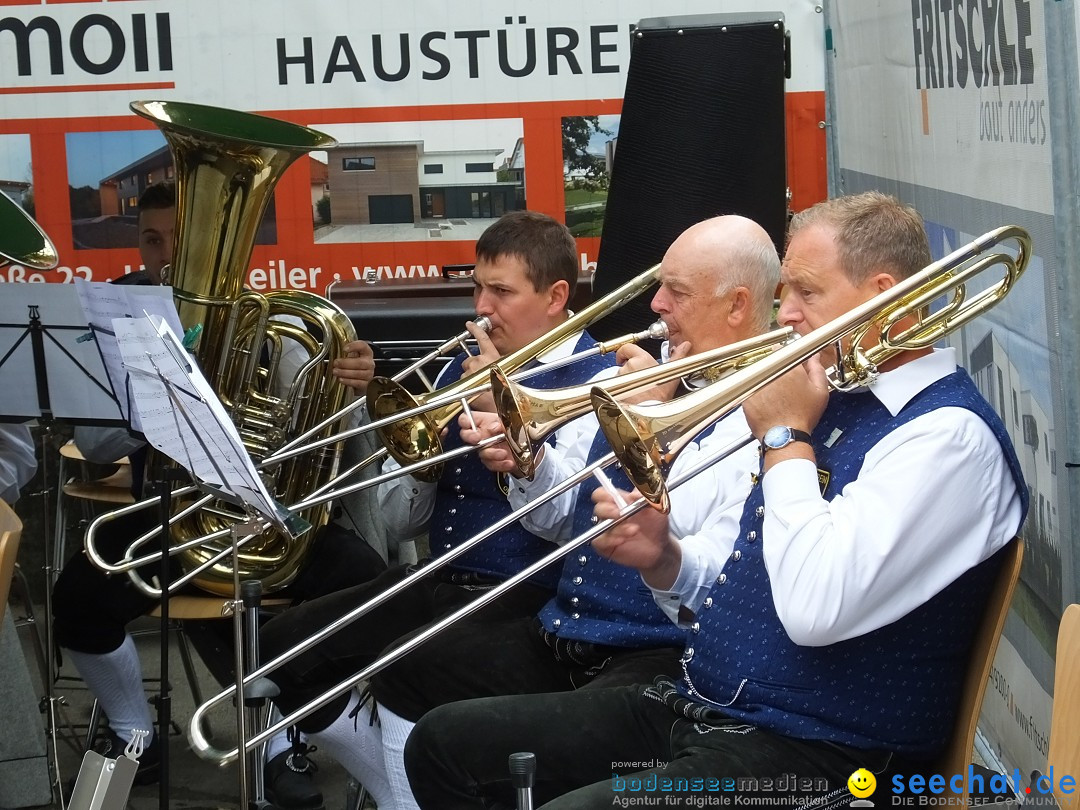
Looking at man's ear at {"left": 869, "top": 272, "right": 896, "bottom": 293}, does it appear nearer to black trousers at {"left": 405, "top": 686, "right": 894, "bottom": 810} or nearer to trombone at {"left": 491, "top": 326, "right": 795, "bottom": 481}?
trombone at {"left": 491, "top": 326, "right": 795, "bottom": 481}

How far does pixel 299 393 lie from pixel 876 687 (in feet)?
6.60

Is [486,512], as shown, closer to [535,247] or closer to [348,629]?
[348,629]

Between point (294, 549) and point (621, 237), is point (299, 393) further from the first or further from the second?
point (621, 237)

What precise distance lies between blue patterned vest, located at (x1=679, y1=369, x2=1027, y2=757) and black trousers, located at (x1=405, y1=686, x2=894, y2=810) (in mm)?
36

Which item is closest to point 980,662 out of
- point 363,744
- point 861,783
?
point 861,783

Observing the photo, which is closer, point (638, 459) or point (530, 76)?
point (638, 459)

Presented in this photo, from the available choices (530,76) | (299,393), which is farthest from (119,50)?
(299,393)

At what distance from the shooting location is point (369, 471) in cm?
393

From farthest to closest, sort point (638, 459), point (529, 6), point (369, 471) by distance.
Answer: point (529, 6), point (369, 471), point (638, 459)

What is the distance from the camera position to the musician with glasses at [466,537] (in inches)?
120

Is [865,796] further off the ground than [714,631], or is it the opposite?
[714,631]

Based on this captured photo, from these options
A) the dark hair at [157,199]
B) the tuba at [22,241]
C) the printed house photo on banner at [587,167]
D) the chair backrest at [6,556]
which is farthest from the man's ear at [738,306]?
the printed house photo on banner at [587,167]

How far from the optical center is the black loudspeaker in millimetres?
3881

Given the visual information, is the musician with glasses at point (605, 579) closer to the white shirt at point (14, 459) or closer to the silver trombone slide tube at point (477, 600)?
the silver trombone slide tube at point (477, 600)
